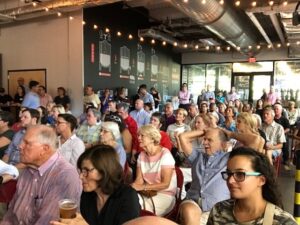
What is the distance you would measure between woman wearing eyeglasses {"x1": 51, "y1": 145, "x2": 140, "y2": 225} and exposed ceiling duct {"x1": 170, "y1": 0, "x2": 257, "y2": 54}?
14.7 feet

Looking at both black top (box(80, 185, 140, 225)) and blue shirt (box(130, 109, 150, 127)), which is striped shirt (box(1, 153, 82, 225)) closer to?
black top (box(80, 185, 140, 225))

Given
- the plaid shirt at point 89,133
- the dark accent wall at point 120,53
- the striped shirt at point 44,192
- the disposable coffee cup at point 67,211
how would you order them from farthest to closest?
the dark accent wall at point 120,53
the plaid shirt at point 89,133
the striped shirt at point 44,192
the disposable coffee cup at point 67,211

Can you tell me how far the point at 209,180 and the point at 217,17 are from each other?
478 centimetres

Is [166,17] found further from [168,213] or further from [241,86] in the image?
[168,213]

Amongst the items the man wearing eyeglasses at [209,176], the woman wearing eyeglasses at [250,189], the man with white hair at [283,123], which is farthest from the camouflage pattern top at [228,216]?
the man with white hair at [283,123]

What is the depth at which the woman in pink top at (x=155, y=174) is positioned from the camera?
114 inches

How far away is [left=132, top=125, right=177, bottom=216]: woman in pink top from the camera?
2887mm

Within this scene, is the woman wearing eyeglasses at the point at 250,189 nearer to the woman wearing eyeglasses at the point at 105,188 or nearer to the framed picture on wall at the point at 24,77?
the woman wearing eyeglasses at the point at 105,188

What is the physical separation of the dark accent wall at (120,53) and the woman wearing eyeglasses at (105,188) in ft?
23.9

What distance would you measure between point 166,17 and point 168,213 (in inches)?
373

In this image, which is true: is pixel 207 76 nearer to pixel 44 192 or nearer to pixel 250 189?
pixel 44 192

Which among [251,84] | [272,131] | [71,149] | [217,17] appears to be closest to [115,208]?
[71,149]

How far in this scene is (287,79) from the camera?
13.1 m

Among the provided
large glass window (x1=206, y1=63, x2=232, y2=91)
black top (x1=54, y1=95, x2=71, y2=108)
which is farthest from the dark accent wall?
large glass window (x1=206, y1=63, x2=232, y2=91)
